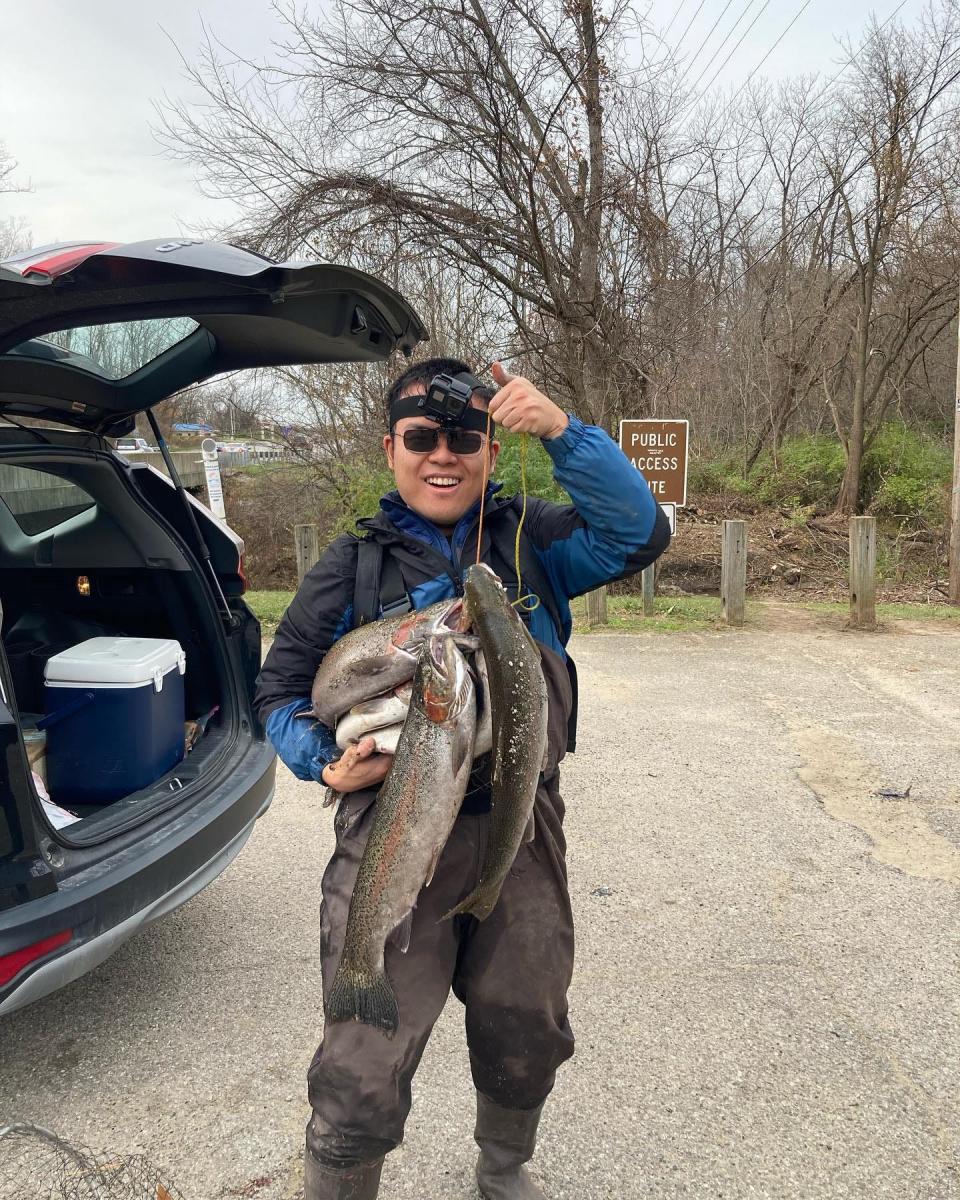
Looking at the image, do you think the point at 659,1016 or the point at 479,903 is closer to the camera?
the point at 479,903

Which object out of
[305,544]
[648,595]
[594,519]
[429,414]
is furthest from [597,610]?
[429,414]

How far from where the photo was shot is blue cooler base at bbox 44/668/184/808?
3139 millimetres

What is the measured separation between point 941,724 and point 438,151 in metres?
8.77

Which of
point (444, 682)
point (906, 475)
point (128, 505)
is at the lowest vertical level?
point (444, 682)

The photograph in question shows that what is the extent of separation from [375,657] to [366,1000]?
691 millimetres

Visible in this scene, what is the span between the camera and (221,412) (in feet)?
45.7

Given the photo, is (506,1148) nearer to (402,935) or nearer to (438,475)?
(402,935)

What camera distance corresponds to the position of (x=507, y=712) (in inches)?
63.3

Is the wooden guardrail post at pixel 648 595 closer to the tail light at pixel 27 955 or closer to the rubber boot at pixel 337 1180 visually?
the tail light at pixel 27 955

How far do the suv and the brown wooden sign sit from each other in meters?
6.01

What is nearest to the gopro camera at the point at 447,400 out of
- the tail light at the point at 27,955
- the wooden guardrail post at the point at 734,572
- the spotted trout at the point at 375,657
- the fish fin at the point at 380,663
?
the spotted trout at the point at 375,657

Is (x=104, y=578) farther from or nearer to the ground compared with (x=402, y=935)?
farther from the ground

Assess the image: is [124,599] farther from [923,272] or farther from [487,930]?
[923,272]

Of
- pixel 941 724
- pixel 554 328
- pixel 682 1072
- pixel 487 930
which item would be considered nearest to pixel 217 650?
pixel 487 930
